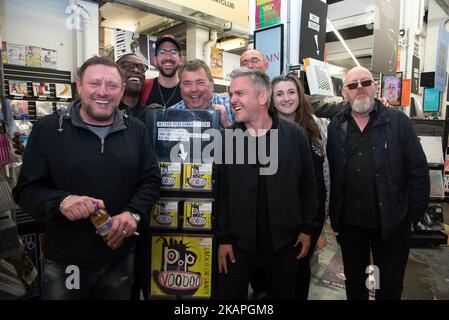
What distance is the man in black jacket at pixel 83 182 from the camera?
4.94ft

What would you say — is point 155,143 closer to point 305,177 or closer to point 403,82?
point 305,177

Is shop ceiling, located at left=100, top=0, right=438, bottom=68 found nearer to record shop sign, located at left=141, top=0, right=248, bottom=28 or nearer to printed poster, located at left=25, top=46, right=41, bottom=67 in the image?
record shop sign, located at left=141, top=0, right=248, bottom=28

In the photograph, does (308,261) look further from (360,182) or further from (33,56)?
(33,56)

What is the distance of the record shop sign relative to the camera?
4074 mm

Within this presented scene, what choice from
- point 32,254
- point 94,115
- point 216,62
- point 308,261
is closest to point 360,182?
point 308,261

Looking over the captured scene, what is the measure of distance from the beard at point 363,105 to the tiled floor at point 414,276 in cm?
182

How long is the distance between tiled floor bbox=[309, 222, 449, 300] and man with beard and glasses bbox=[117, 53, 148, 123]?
2.28 m

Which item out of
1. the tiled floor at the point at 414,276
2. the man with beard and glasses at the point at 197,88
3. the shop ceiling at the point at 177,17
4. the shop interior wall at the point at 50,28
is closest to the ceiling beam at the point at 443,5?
the shop ceiling at the point at 177,17

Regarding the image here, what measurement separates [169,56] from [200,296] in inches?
66.3

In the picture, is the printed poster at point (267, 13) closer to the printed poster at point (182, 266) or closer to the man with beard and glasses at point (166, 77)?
the man with beard and glasses at point (166, 77)

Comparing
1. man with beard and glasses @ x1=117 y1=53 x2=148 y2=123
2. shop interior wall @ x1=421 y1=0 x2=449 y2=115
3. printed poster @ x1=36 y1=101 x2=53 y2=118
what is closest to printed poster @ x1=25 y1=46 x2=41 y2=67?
printed poster @ x1=36 y1=101 x2=53 y2=118

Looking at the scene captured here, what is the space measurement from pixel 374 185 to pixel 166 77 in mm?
1641
